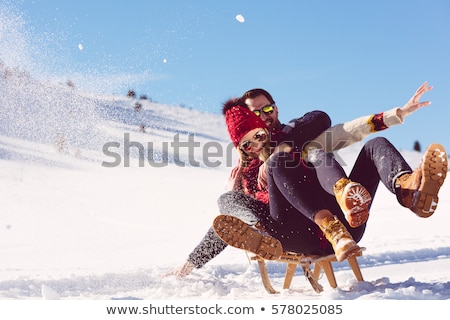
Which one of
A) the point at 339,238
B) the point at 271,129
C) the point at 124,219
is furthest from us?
the point at 124,219

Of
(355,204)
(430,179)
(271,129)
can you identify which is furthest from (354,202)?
(271,129)

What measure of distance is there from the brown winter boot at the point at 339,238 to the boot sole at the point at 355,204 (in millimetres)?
124

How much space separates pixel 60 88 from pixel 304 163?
43.1ft

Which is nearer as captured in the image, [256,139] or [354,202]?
[354,202]

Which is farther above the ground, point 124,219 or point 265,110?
point 124,219

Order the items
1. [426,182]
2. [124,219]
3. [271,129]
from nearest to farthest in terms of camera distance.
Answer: [426,182] < [271,129] < [124,219]

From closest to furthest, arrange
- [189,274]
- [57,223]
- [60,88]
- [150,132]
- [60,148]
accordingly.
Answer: [189,274] → [57,223] → [60,148] → [150,132] → [60,88]

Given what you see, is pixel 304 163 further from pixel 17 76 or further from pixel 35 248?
pixel 17 76

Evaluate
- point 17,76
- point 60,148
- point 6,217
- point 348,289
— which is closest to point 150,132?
point 60,148

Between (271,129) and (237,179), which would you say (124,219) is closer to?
(237,179)

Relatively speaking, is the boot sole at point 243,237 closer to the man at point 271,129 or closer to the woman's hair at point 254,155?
A: the man at point 271,129

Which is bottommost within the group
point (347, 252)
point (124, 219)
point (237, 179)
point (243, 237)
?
point (347, 252)

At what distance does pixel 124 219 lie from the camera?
7398mm

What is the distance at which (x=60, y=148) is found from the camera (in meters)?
12.1
